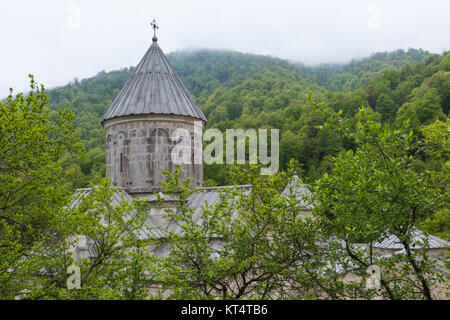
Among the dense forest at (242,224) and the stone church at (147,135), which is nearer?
the dense forest at (242,224)

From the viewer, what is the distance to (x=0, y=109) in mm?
6867

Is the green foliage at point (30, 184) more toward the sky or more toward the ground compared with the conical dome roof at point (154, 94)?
more toward the ground

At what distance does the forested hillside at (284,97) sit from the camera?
3891 centimetres

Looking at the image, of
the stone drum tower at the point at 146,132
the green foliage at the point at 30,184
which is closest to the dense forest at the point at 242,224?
the green foliage at the point at 30,184

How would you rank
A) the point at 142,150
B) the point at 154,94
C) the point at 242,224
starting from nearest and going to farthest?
1. the point at 242,224
2. the point at 142,150
3. the point at 154,94

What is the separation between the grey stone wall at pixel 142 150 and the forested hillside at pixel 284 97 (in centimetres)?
910

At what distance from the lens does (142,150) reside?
14.6 m

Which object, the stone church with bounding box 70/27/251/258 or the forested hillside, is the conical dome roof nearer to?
the stone church with bounding box 70/27/251/258

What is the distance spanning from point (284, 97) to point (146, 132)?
44.0 meters

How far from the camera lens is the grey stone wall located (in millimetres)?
14531

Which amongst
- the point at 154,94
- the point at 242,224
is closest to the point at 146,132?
the point at 154,94

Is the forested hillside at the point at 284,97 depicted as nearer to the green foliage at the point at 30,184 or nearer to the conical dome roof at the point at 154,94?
the conical dome roof at the point at 154,94

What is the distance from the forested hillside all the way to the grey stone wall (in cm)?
910

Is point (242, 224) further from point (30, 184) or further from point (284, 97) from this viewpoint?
point (284, 97)
